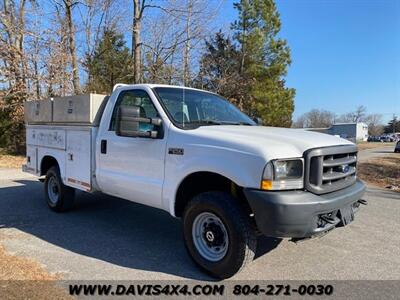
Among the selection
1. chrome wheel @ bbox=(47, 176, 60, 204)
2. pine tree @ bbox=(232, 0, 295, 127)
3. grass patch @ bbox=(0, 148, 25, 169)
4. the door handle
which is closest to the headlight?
the door handle

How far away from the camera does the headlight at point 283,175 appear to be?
11.8 ft

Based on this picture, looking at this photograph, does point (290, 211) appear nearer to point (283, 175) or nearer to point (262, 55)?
point (283, 175)

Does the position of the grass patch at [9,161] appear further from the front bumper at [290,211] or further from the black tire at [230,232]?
the front bumper at [290,211]

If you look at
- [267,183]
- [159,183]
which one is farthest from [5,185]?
[267,183]

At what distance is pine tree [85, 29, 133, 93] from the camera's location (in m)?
22.5

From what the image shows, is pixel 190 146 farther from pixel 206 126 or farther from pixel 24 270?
pixel 24 270

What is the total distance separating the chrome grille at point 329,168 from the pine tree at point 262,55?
21.9 m

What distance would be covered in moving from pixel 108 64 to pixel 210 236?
21.9m

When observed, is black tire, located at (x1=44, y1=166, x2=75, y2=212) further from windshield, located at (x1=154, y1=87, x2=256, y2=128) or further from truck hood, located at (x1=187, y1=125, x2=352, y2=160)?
truck hood, located at (x1=187, y1=125, x2=352, y2=160)

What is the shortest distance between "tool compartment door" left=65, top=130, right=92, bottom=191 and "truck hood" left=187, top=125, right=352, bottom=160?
216 centimetres

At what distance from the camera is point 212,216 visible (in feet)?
13.5

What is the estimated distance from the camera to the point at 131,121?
170 inches

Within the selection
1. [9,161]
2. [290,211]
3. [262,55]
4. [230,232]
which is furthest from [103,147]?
[262,55]

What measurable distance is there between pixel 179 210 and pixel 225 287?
1096mm
